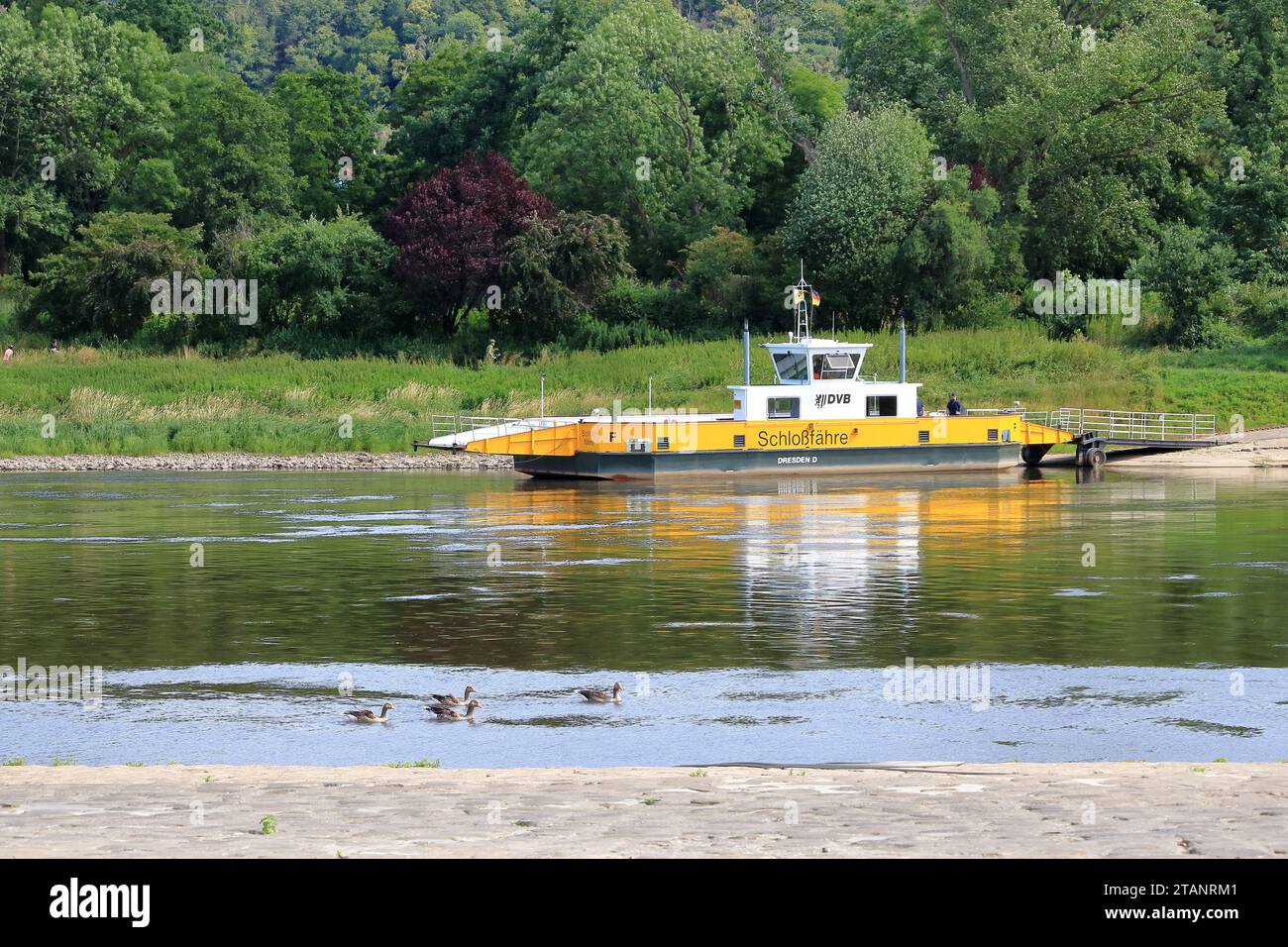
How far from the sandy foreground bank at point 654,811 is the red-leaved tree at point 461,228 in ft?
208

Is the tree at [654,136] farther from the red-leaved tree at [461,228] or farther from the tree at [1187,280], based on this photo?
the tree at [1187,280]

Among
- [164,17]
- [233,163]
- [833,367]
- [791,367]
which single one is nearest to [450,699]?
[833,367]

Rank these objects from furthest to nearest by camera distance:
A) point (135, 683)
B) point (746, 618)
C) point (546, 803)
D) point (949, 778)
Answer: point (746, 618) < point (135, 683) < point (949, 778) < point (546, 803)

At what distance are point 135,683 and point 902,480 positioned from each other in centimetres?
3823

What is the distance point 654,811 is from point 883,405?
152 ft

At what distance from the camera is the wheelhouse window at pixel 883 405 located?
57.5m

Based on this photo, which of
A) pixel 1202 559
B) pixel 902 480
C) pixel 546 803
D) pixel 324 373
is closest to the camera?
pixel 546 803

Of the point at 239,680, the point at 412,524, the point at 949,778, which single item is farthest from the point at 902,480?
the point at 949,778

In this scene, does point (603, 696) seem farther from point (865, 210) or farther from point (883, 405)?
point (865, 210)

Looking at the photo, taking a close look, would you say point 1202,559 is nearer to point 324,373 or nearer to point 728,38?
point 324,373

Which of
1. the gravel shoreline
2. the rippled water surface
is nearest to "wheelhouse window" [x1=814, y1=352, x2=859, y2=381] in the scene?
the rippled water surface

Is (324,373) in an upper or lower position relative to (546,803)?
upper

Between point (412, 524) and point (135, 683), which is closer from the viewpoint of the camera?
point (135, 683)

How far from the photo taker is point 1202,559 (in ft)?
110
